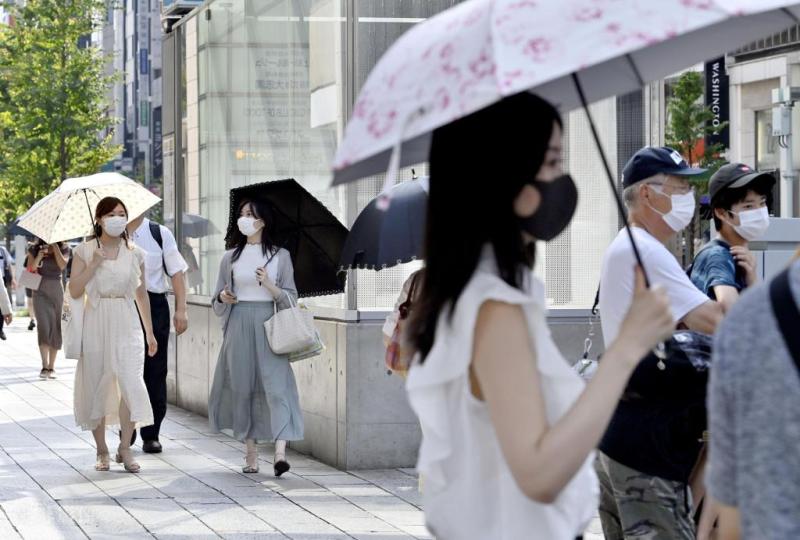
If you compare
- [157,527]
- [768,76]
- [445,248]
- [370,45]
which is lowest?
[157,527]

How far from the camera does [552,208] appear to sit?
2.86m

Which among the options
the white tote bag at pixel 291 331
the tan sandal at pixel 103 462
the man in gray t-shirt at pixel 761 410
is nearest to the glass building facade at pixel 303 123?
the white tote bag at pixel 291 331

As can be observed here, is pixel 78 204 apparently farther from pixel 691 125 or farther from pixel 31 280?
pixel 691 125

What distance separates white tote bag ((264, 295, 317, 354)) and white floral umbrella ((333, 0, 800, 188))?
7220mm

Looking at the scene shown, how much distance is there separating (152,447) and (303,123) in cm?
262

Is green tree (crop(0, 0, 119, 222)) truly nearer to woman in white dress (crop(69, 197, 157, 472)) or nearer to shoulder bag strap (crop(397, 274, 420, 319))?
woman in white dress (crop(69, 197, 157, 472))

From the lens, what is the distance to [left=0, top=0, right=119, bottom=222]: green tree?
3875 cm

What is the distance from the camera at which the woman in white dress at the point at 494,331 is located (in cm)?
270

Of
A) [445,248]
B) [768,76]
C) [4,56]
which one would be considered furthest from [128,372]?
[768,76]

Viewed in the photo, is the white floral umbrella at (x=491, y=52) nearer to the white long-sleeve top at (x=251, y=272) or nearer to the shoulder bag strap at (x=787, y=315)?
the shoulder bag strap at (x=787, y=315)

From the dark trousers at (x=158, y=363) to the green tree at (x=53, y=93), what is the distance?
88.7 feet

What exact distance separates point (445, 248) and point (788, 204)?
113ft

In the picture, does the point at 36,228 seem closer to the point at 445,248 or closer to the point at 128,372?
the point at 128,372

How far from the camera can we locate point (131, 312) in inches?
422
